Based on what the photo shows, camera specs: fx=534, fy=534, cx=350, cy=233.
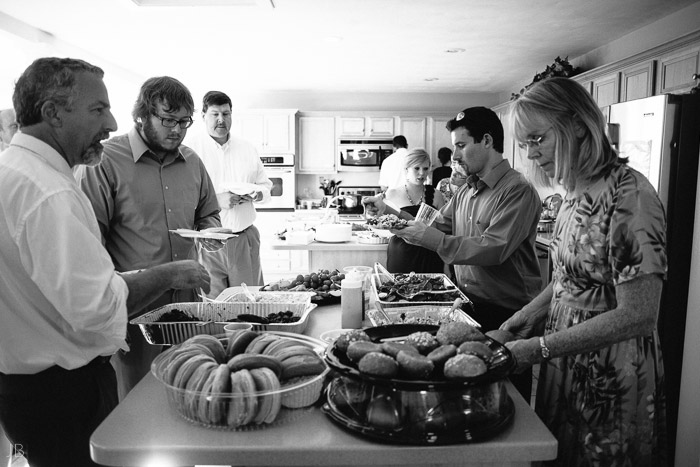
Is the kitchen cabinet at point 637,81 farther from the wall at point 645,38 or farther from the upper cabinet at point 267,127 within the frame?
the upper cabinet at point 267,127

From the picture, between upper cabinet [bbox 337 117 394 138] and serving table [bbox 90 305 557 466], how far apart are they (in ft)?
24.1

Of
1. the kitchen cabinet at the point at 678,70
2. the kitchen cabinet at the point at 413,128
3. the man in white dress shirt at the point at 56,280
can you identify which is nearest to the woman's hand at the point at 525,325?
the man in white dress shirt at the point at 56,280

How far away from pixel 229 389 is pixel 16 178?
0.76 meters

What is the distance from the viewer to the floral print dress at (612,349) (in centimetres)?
128

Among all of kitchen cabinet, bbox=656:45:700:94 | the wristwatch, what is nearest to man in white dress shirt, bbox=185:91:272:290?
the wristwatch

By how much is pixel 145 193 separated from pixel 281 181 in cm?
577

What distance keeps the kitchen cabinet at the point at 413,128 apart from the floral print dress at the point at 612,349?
22.7ft

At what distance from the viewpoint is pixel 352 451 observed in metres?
1.04

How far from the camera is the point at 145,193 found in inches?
89.9

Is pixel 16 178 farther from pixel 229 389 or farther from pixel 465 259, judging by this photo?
pixel 465 259

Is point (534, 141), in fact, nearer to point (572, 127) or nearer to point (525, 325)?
point (572, 127)

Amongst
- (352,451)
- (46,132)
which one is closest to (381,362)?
(352,451)

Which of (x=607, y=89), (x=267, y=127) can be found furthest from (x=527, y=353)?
(x=267, y=127)

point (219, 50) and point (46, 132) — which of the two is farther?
point (219, 50)
